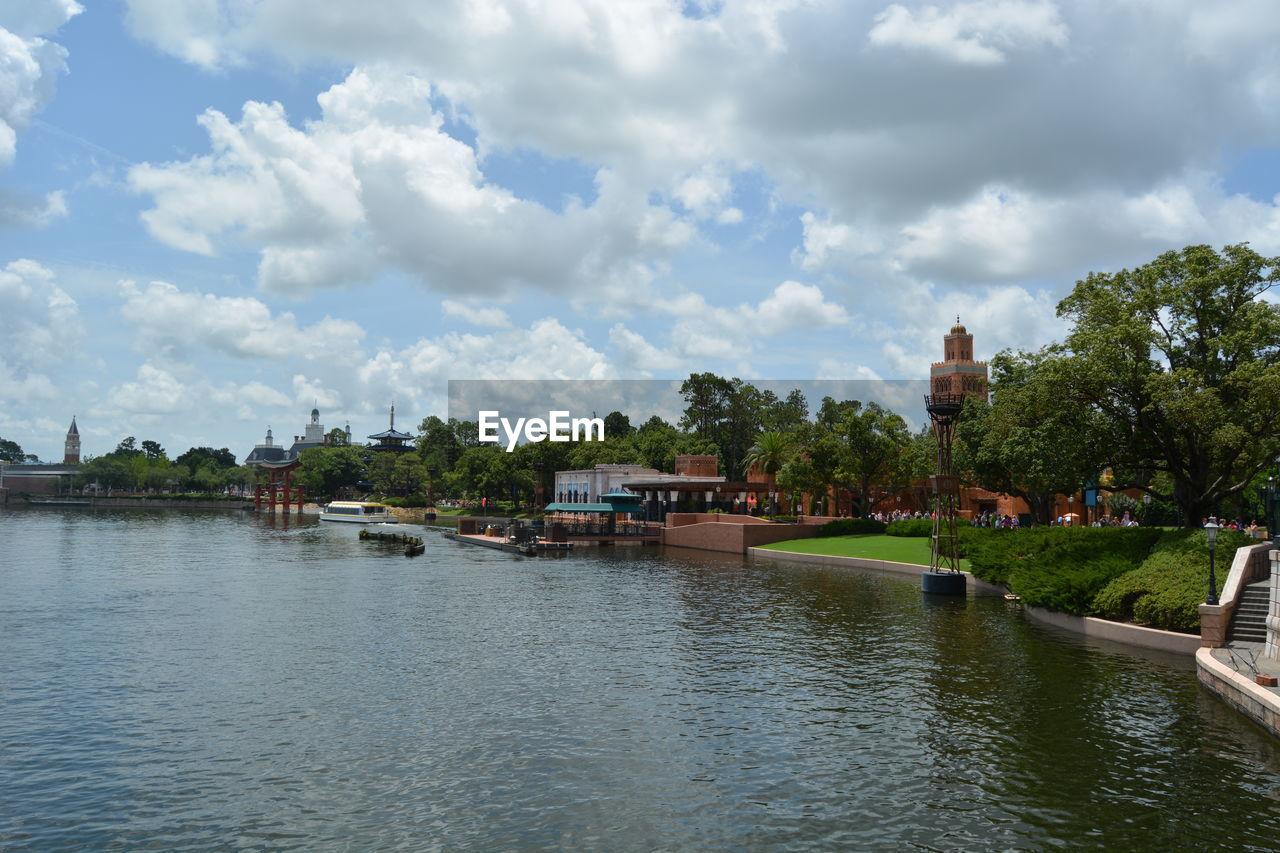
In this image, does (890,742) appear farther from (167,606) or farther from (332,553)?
(332,553)

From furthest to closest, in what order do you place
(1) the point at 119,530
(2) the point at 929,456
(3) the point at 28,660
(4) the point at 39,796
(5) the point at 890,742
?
(1) the point at 119,530 < (2) the point at 929,456 < (3) the point at 28,660 < (5) the point at 890,742 < (4) the point at 39,796

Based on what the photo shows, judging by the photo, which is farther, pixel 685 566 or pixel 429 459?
pixel 429 459

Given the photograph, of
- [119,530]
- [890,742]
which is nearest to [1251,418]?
[890,742]

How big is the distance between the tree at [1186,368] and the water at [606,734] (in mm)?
10022

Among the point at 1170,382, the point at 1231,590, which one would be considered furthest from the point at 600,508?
the point at 1231,590

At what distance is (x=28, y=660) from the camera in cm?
2738

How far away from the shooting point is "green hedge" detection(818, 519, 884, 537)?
72000 mm

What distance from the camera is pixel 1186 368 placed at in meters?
35.5

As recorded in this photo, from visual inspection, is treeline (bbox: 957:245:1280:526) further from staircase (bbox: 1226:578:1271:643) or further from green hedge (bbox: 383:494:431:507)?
green hedge (bbox: 383:494:431:507)

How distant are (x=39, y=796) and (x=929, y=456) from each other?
63.0 meters

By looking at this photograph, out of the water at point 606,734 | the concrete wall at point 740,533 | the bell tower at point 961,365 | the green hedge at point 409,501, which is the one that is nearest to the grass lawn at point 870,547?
the concrete wall at point 740,533

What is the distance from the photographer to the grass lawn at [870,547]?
57.2 m

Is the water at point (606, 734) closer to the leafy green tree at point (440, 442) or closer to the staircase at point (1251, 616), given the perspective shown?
the staircase at point (1251, 616)

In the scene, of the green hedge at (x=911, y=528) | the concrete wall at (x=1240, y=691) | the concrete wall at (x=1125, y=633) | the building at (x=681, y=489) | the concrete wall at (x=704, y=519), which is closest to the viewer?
the concrete wall at (x=1240, y=691)
